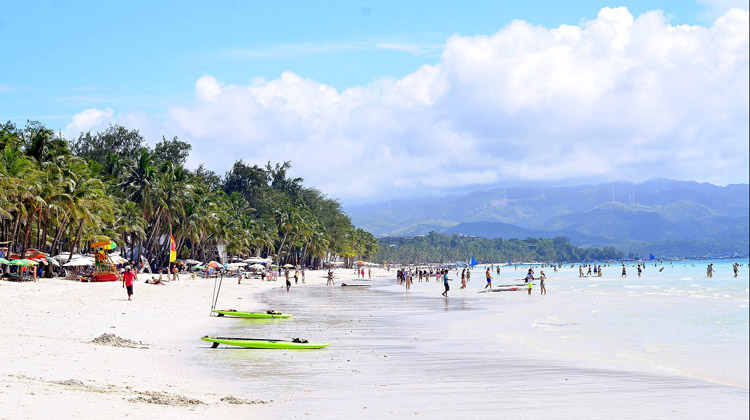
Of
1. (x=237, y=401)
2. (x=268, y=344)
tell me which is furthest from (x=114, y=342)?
(x=237, y=401)

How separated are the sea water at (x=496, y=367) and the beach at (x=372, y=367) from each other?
0.15 ft

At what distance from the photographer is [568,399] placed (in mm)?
11539

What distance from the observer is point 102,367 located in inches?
525

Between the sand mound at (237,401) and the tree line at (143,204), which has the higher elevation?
the tree line at (143,204)

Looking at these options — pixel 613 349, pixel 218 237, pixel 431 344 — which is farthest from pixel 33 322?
pixel 218 237

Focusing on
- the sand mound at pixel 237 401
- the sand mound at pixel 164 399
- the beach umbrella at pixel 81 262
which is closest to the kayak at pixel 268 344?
the sand mound at pixel 237 401

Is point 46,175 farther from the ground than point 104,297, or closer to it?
farther from the ground

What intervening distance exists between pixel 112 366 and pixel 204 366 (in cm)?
194

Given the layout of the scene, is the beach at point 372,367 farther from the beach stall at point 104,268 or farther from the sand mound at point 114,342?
the beach stall at point 104,268

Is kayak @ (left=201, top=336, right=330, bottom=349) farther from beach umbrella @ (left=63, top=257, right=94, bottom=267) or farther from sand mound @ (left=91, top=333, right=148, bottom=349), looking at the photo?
beach umbrella @ (left=63, top=257, right=94, bottom=267)

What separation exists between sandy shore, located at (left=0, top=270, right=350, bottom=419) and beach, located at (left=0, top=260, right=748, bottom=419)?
A: 3 cm

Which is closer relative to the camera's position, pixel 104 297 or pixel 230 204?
pixel 104 297

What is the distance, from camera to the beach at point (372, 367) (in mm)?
10461

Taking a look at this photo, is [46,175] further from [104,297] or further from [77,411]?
[77,411]
